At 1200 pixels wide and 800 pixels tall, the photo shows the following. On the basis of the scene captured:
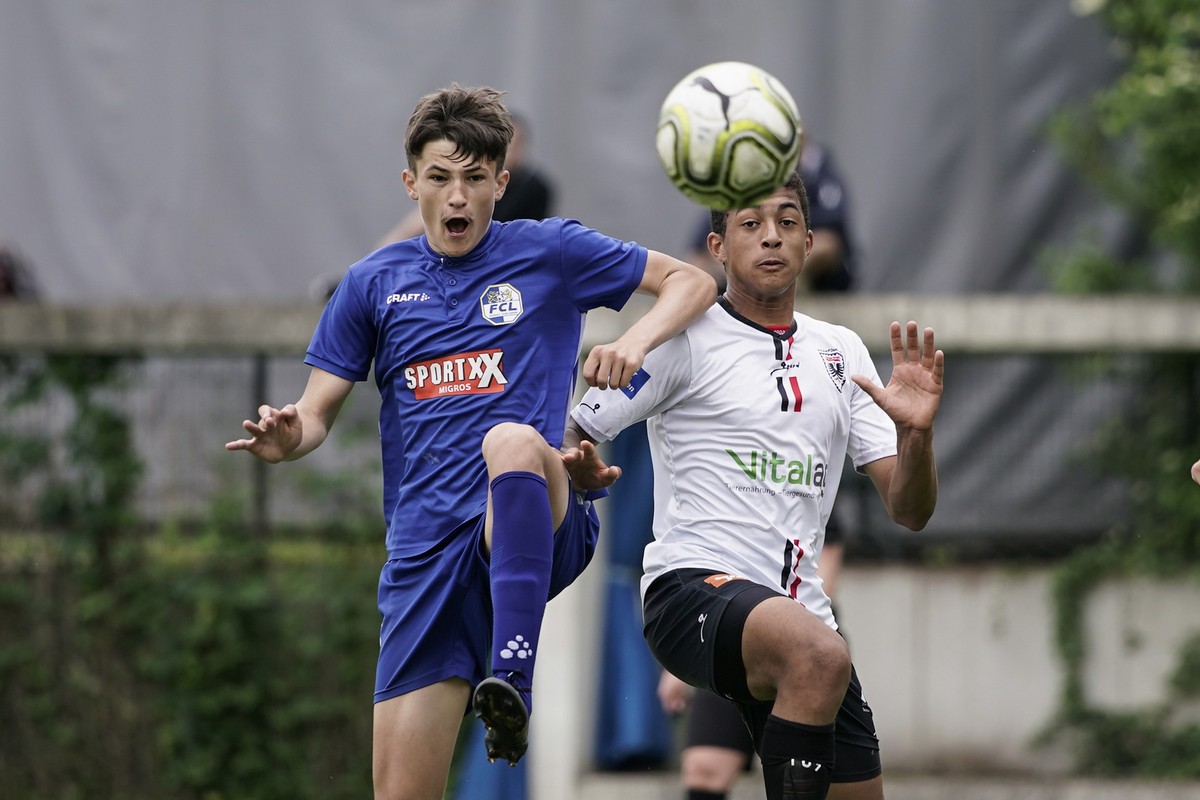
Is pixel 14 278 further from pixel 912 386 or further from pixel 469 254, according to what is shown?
pixel 912 386

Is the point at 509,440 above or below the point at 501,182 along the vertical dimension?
below

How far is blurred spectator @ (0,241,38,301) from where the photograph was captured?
33.4 ft

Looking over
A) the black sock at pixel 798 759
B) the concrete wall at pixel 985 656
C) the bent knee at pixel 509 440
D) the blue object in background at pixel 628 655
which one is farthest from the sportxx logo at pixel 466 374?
the concrete wall at pixel 985 656

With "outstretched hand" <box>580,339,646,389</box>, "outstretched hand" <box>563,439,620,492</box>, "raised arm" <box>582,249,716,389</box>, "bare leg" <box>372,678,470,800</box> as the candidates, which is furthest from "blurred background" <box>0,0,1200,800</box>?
"outstretched hand" <box>580,339,646,389</box>

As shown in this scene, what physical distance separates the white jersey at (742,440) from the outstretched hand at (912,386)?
0.19m

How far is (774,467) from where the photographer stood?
5277 millimetres

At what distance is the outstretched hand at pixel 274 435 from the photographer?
5.07 meters

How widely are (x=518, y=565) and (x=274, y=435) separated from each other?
851 millimetres

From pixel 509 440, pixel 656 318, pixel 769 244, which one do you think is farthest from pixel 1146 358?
pixel 509 440

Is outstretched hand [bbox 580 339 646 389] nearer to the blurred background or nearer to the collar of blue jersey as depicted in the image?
the collar of blue jersey

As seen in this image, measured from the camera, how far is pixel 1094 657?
938 cm

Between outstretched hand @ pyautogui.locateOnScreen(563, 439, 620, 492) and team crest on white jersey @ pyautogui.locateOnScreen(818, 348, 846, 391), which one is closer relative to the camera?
outstretched hand @ pyautogui.locateOnScreen(563, 439, 620, 492)

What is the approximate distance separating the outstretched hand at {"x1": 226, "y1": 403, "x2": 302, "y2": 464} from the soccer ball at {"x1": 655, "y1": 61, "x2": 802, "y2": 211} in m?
1.37

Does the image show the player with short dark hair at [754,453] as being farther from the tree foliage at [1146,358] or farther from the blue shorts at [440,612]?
the tree foliage at [1146,358]
